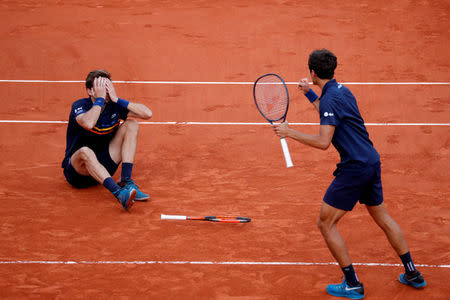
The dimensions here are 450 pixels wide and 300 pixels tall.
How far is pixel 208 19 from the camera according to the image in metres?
13.2

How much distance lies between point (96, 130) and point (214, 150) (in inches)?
78.6

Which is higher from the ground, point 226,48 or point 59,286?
point 226,48

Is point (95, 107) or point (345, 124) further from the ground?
point (345, 124)

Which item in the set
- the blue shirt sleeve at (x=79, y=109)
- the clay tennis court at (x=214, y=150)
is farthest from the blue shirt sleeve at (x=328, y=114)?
the blue shirt sleeve at (x=79, y=109)

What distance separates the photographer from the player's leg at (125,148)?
647cm

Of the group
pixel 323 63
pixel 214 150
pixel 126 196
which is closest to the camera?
pixel 323 63

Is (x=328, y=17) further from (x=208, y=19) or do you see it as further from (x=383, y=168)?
(x=383, y=168)

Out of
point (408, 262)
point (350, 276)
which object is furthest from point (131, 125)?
point (408, 262)

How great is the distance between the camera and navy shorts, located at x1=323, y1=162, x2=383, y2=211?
14.5 feet

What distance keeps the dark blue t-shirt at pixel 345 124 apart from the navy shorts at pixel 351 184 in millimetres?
55

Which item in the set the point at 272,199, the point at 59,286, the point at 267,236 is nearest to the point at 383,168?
the point at 272,199

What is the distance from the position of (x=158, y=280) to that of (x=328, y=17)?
9694 millimetres

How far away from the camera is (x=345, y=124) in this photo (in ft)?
14.5

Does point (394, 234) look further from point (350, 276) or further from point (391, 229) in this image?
point (350, 276)
